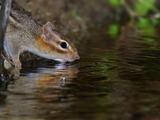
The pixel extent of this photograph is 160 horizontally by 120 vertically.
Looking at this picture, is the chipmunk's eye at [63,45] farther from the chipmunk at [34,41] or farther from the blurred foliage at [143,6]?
the blurred foliage at [143,6]

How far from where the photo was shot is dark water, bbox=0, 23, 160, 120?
7445 millimetres

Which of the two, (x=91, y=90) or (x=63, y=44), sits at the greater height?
(x=63, y=44)

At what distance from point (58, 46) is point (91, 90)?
2.03 metres

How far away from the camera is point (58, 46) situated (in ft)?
34.6

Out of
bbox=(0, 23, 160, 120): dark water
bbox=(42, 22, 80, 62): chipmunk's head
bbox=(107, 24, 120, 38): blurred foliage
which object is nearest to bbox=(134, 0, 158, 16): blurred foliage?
bbox=(107, 24, 120, 38): blurred foliage

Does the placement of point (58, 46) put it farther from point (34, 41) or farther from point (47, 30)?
point (34, 41)

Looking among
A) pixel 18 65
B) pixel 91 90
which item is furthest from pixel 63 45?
pixel 91 90

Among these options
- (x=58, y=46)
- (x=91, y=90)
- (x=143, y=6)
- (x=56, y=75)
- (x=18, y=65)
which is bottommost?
(x=91, y=90)

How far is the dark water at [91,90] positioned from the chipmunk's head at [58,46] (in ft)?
0.57

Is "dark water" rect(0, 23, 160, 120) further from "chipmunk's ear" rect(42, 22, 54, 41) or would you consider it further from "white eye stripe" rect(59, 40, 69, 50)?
"chipmunk's ear" rect(42, 22, 54, 41)

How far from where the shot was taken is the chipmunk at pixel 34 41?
10.5 m

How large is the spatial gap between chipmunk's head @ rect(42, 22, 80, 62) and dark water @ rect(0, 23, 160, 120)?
0.18 m

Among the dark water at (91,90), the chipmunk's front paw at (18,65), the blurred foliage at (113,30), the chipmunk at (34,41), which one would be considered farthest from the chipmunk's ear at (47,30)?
the blurred foliage at (113,30)

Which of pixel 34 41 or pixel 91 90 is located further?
pixel 34 41
